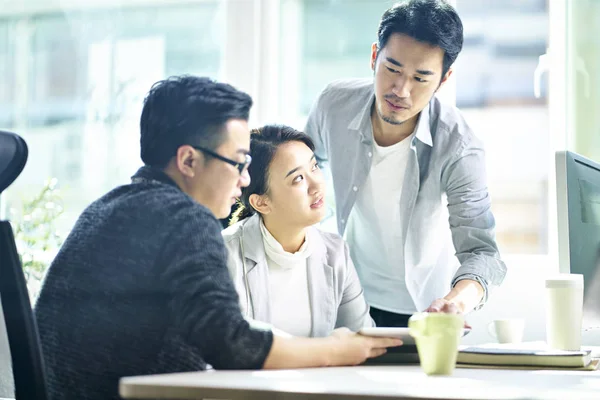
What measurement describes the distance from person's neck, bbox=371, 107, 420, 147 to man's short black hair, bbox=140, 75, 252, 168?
0.86 meters

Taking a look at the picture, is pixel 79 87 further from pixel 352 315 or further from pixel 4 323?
pixel 4 323

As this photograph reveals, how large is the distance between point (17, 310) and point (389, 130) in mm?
1350

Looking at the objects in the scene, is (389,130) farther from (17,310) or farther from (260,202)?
(17,310)

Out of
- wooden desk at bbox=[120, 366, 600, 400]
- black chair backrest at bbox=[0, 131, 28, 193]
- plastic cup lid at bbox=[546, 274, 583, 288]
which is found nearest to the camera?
wooden desk at bbox=[120, 366, 600, 400]

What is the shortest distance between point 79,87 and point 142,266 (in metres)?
2.28

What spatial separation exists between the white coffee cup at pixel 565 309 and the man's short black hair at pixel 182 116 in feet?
2.44

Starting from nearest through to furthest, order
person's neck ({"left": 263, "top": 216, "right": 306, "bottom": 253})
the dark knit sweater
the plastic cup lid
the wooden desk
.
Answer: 1. the wooden desk
2. the dark knit sweater
3. the plastic cup lid
4. person's neck ({"left": 263, "top": 216, "right": 306, "bottom": 253})

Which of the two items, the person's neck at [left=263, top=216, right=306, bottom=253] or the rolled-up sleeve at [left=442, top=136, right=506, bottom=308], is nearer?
the person's neck at [left=263, top=216, right=306, bottom=253]

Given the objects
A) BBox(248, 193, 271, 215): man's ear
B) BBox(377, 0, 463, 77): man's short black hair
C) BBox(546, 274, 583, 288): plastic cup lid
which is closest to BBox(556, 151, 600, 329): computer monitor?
BBox(546, 274, 583, 288): plastic cup lid

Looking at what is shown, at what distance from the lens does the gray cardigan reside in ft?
6.61

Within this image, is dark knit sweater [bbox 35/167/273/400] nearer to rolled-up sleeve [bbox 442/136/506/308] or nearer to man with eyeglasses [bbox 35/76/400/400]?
man with eyeglasses [bbox 35/76/400/400]

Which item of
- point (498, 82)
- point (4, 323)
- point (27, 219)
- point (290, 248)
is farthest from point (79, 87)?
point (498, 82)

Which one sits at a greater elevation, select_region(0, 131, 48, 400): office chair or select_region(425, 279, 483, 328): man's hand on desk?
select_region(0, 131, 48, 400): office chair

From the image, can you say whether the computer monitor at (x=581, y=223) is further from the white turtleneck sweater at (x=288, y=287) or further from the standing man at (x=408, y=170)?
the white turtleneck sweater at (x=288, y=287)
